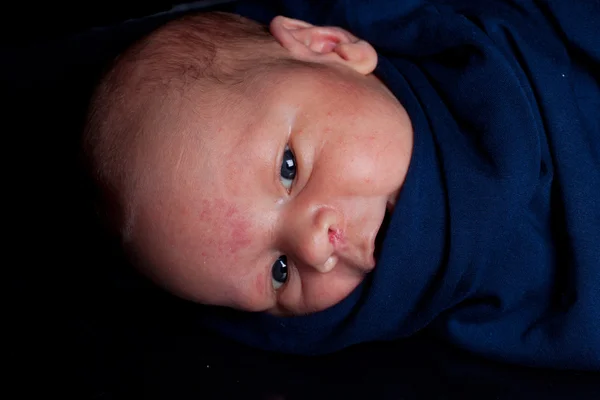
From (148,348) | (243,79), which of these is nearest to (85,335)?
(148,348)

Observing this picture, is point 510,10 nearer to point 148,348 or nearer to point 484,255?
point 484,255

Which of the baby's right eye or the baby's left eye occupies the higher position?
the baby's left eye

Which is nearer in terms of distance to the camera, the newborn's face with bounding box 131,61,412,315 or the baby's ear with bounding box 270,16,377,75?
the newborn's face with bounding box 131,61,412,315

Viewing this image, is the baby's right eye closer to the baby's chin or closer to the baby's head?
the baby's head

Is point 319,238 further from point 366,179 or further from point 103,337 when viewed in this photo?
point 103,337

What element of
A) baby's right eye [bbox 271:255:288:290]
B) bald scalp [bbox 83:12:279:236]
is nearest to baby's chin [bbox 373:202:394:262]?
A: baby's right eye [bbox 271:255:288:290]

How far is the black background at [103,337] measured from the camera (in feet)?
2.72

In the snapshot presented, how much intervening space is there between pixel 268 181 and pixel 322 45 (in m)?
0.24

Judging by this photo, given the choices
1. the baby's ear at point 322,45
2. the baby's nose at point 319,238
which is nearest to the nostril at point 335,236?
the baby's nose at point 319,238

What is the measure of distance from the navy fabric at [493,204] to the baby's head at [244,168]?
0.04 m

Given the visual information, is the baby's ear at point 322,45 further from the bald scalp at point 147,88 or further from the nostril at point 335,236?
the nostril at point 335,236

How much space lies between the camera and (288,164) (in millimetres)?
853

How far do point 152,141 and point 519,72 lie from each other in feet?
1.50

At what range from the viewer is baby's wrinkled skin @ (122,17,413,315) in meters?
0.83
